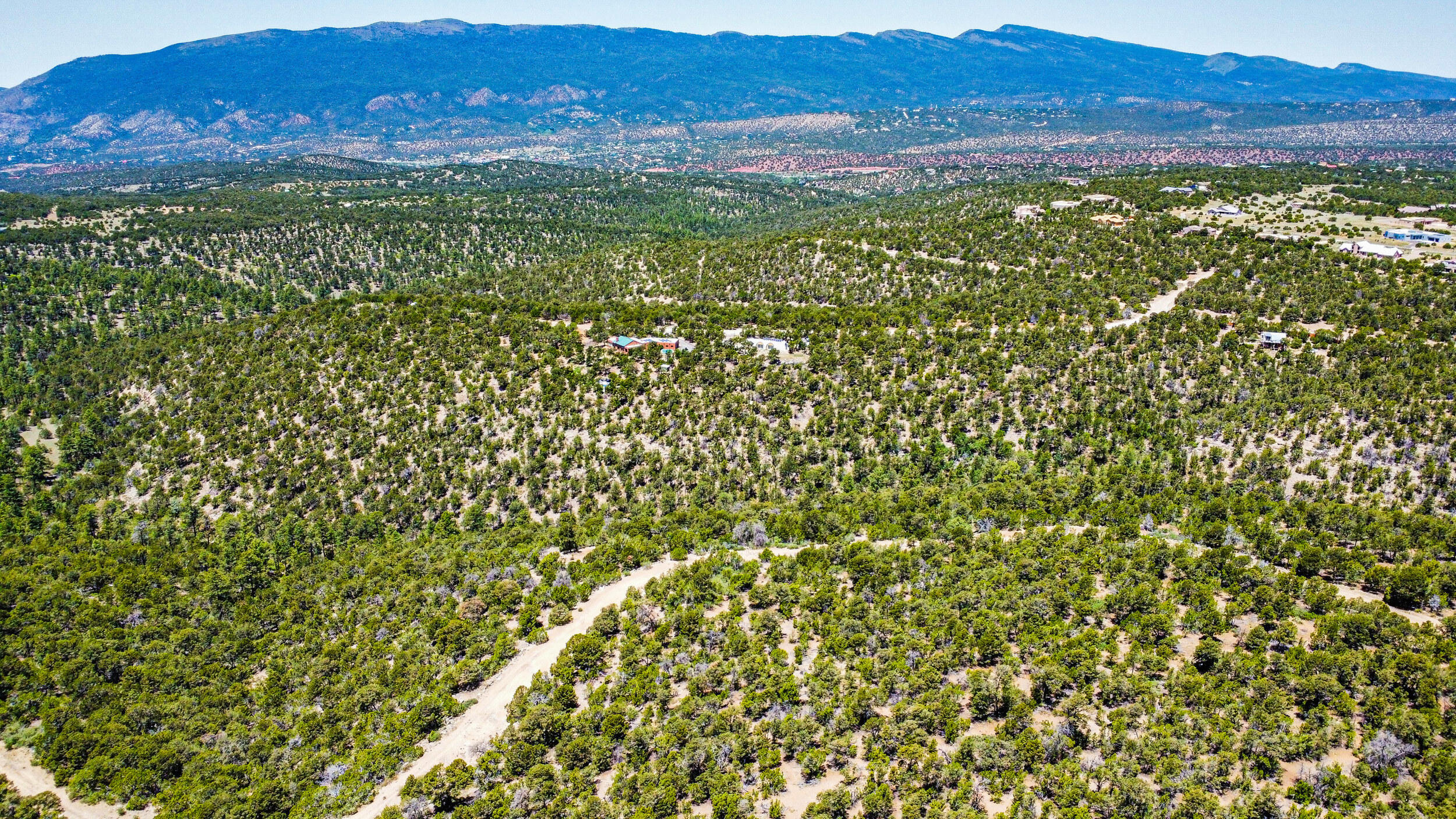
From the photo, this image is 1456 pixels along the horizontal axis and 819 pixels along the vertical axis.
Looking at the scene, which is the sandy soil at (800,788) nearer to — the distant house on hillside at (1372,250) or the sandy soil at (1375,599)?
the sandy soil at (1375,599)

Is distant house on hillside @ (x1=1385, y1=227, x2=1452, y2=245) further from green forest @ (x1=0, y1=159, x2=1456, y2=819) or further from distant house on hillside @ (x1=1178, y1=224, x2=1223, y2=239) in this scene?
distant house on hillside @ (x1=1178, y1=224, x2=1223, y2=239)

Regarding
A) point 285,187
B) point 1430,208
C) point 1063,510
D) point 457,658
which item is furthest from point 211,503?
point 285,187

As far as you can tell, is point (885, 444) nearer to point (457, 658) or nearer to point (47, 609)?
point (457, 658)

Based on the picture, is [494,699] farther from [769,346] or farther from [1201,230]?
[1201,230]

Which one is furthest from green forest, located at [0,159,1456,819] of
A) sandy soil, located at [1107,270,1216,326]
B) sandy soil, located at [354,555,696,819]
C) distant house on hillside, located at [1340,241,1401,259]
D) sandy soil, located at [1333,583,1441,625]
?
distant house on hillside, located at [1340,241,1401,259]

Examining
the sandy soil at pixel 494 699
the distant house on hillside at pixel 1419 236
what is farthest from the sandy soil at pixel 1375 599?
the distant house on hillside at pixel 1419 236
